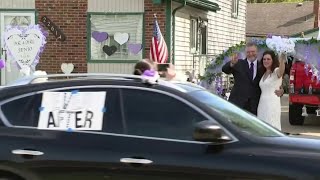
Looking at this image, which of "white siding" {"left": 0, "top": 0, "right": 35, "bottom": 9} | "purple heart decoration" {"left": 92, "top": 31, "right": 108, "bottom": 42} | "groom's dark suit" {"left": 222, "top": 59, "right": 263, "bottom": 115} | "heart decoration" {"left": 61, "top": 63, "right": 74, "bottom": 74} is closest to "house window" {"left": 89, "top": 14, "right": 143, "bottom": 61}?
"purple heart decoration" {"left": 92, "top": 31, "right": 108, "bottom": 42}

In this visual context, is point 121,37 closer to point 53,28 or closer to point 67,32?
point 67,32

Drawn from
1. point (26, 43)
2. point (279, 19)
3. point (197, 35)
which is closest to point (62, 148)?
point (26, 43)

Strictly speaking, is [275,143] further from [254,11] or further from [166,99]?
[254,11]

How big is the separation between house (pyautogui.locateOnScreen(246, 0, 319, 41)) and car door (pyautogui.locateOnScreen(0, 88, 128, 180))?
121ft

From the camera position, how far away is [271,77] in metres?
7.60

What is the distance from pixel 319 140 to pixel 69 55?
998 cm

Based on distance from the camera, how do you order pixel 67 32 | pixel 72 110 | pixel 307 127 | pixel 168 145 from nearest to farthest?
pixel 168 145 → pixel 72 110 → pixel 307 127 → pixel 67 32

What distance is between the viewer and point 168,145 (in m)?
4.59

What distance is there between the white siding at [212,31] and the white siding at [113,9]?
93cm

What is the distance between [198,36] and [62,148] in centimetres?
1238

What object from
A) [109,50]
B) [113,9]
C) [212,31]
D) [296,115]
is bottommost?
[296,115]

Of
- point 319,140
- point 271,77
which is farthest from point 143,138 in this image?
point 271,77

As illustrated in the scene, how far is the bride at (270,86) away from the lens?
24.8 feet

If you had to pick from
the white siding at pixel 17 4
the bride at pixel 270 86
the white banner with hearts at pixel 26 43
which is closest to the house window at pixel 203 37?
the white siding at pixel 17 4
